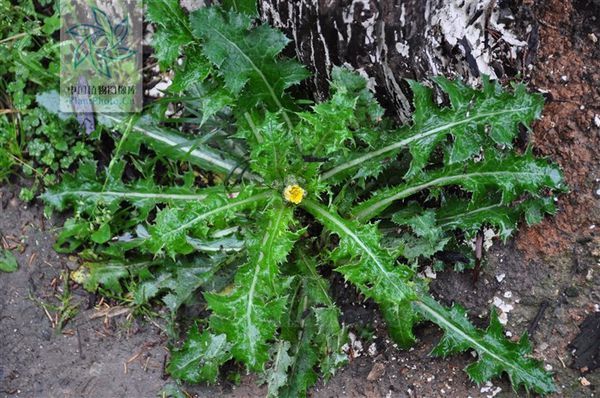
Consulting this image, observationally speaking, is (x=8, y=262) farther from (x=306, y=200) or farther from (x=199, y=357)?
(x=306, y=200)

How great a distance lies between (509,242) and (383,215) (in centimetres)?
58

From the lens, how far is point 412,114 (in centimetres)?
310

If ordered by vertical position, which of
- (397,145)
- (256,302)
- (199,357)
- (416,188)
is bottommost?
(199,357)

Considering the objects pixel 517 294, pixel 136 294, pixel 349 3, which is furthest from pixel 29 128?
pixel 517 294

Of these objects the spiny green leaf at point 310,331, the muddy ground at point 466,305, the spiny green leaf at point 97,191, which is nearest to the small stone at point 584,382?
the muddy ground at point 466,305

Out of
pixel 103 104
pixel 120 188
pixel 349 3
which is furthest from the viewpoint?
pixel 103 104

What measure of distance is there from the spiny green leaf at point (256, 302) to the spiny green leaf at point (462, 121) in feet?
1.61

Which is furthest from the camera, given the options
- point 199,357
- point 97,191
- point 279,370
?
point 97,191

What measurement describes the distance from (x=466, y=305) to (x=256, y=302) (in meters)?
0.97

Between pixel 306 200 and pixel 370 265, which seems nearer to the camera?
pixel 370 265

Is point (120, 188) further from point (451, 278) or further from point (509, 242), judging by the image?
point (509, 242)

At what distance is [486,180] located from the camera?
2.92 m

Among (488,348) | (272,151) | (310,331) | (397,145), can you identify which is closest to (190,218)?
(272,151)

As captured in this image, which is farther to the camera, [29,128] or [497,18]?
[29,128]
